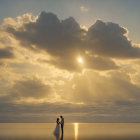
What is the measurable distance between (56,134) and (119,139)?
451 inches

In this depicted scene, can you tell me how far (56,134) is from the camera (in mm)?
42719

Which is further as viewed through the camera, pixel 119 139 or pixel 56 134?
pixel 56 134

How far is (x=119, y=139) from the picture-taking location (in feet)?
117
